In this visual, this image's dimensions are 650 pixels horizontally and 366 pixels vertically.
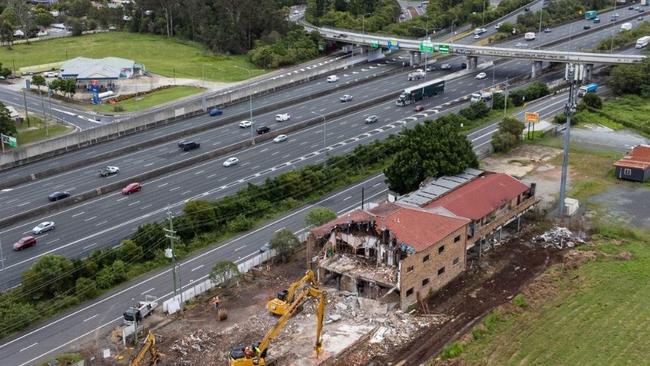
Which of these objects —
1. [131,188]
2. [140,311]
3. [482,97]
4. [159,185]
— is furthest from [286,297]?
[482,97]

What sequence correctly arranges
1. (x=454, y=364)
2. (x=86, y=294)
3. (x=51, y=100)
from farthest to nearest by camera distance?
(x=51, y=100)
(x=86, y=294)
(x=454, y=364)

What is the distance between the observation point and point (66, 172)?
9081 cm

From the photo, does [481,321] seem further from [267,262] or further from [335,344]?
[267,262]

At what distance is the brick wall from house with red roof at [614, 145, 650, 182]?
1270 inches

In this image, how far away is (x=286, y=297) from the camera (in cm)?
5488

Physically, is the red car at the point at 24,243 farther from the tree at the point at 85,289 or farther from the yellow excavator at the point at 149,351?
the yellow excavator at the point at 149,351

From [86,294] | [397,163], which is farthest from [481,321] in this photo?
[86,294]

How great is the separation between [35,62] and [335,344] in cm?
12543

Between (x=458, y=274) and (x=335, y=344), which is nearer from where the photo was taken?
(x=335, y=344)

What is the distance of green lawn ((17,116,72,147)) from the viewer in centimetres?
10311

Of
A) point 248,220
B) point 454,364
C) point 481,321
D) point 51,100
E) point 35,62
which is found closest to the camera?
point 454,364

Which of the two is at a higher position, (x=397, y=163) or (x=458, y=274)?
Answer: (x=397, y=163)

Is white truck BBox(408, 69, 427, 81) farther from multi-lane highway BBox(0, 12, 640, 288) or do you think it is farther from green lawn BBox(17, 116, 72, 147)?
green lawn BBox(17, 116, 72, 147)

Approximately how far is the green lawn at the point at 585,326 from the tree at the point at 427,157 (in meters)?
17.1
